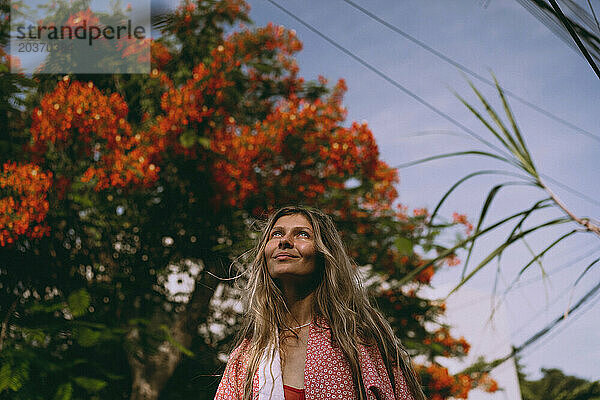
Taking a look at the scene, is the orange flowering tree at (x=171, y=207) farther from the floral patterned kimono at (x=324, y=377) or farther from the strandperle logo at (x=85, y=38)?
the floral patterned kimono at (x=324, y=377)

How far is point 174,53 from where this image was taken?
15.0ft

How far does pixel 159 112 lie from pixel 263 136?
0.94 m

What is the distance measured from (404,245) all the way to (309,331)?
Result: 7.83 feet

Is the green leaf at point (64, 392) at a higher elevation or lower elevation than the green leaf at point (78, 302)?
lower

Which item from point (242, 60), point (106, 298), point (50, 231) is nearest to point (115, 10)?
point (242, 60)

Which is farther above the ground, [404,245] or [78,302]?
[404,245]

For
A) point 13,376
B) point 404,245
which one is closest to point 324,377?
point 13,376

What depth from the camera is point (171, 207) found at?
165 inches

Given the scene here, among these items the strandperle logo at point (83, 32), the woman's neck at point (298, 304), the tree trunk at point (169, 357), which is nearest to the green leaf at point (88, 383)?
the tree trunk at point (169, 357)

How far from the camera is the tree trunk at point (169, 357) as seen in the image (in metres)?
4.45

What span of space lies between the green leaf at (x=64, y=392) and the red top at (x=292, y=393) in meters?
1.93

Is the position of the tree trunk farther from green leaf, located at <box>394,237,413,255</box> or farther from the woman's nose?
the woman's nose

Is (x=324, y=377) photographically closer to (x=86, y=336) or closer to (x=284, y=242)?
(x=284, y=242)

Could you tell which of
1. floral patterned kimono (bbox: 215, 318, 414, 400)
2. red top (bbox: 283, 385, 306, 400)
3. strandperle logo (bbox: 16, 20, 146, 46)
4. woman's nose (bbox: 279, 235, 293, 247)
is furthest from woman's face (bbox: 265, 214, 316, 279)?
strandperle logo (bbox: 16, 20, 146, 46)
